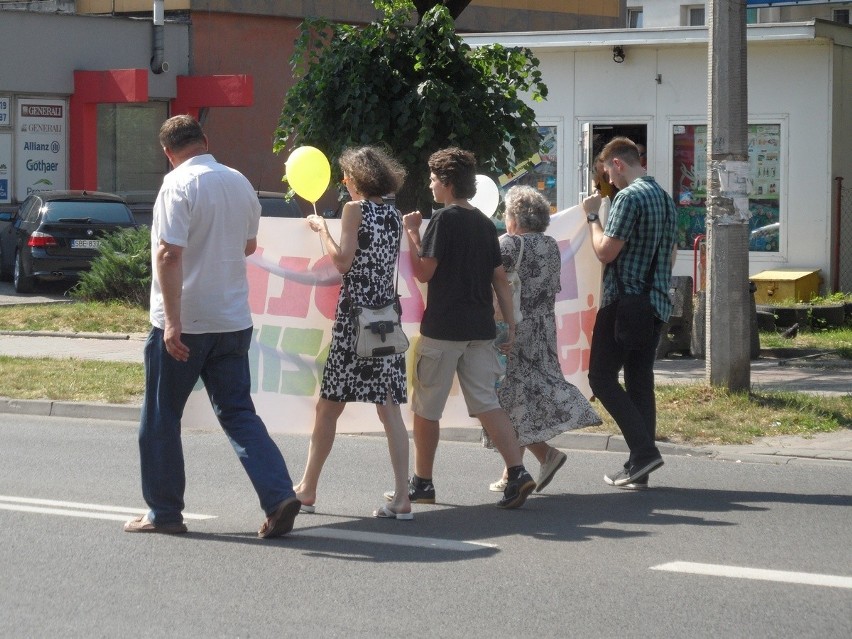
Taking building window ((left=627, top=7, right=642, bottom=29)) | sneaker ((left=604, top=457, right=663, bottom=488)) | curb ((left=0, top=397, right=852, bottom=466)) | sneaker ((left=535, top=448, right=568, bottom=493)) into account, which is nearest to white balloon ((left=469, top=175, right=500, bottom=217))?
sneaker ((left=535, top=448, right=568, bottom=493))

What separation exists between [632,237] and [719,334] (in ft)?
9.46

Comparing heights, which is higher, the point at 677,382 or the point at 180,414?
the point at 180,414

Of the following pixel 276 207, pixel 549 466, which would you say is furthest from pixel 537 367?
pixel 276 207

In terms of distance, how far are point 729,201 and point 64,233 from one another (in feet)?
42.4

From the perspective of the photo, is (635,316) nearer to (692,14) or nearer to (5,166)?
(5,166)

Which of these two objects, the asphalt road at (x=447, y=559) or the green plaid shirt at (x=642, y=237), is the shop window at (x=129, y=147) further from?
the green plaid shirt at (x=642, y=237)

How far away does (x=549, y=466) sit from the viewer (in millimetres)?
7539

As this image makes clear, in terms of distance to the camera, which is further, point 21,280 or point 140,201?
point 140,201

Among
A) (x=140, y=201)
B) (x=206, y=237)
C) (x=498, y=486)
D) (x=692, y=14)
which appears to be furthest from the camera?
(x=692, y=14)

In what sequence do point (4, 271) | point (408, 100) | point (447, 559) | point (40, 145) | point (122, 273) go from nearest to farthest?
1. point (447, 559)
2. point (408, 100)
3. point (122, 273)
4. point (4, 271)
5. point (40, 145)

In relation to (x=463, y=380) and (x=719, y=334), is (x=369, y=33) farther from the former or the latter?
(x=463, y=380)

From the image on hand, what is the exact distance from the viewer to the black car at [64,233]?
20.5 metres

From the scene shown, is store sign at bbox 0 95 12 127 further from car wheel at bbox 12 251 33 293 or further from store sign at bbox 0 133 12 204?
car wheel at bbox 12 251 33 293

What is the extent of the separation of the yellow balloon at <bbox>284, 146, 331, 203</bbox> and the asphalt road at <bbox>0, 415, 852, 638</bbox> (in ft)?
5.57
